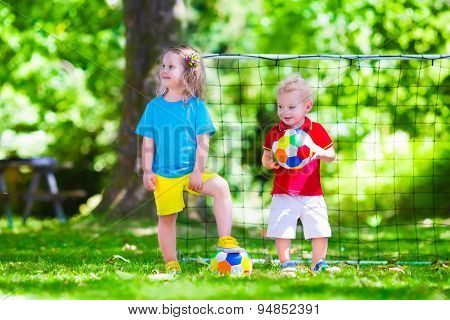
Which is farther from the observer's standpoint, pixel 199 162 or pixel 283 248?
pixel 283 248

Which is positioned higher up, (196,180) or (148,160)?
(148,160)

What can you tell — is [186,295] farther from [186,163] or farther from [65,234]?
[65,234]

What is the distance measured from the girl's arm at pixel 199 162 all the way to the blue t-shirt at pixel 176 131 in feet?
0.16

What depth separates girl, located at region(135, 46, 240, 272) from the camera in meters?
4.48

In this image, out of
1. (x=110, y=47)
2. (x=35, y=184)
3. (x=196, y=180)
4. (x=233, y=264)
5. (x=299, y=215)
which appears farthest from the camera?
(x=110, y=47)

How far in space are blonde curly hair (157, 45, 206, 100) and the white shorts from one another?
93cm

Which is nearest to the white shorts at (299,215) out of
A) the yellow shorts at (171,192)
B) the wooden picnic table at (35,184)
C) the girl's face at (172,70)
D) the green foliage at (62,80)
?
the yellow shorts at (171,192)

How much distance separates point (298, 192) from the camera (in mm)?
4562

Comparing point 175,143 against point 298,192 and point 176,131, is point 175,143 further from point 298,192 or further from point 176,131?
point 298,192

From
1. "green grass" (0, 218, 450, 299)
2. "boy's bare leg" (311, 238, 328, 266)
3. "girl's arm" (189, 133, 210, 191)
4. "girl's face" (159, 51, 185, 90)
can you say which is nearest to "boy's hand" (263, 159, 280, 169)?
"girl's arm" (189, 133, 210, 191)

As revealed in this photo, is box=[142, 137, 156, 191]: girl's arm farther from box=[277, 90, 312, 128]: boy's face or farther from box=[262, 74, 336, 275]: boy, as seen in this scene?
box=[277, 90, 312, 128]: boy's face

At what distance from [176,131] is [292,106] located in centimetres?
80

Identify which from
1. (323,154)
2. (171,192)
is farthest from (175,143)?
(323,154)

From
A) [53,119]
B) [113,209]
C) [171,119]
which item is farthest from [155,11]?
[53,119]
